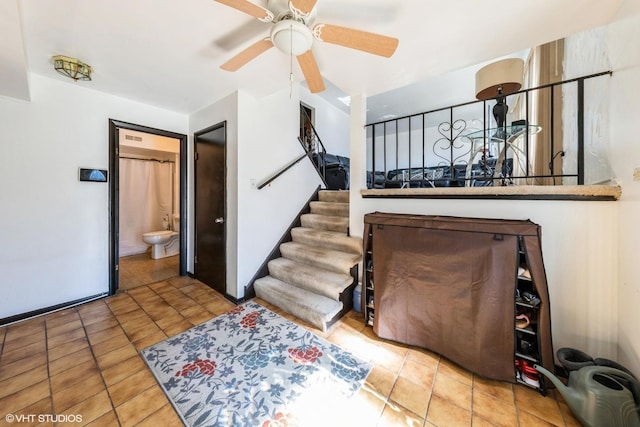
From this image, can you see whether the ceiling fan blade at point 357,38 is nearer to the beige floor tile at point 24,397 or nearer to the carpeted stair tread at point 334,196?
the carpeted stair tread at point 334,196

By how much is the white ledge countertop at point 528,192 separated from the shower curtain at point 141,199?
4.90 metres

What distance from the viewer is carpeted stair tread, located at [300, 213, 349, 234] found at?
2.99m

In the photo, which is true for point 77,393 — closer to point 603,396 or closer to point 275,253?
point 275,253

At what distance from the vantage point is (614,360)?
1.48 meters

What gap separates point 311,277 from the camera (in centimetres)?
248

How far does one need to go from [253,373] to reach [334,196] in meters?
2.57

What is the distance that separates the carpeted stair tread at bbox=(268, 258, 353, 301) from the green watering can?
1.53 metres

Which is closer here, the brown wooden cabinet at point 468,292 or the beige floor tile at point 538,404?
the beige floor tile at point 538,404

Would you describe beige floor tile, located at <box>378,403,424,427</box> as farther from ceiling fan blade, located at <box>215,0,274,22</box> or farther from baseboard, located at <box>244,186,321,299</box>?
ceiling fan blade, located at <box>215,0,274,22</box>

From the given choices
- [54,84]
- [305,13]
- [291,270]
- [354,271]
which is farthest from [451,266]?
[54,84]

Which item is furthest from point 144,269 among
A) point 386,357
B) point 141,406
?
point 386,357

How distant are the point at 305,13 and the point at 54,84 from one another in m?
2.91

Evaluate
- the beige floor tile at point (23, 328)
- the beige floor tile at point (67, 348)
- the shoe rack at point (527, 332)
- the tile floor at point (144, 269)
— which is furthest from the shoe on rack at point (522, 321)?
the tile floor at point (144, 269)

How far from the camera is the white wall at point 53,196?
7.24ft
